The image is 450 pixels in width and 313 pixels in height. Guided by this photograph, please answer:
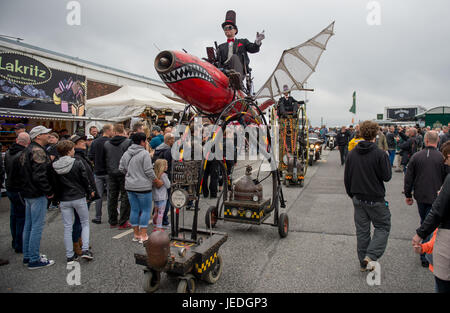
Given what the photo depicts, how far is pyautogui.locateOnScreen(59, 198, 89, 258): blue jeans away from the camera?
3859mm

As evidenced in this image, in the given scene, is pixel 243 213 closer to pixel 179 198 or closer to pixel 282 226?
pixel 282 226

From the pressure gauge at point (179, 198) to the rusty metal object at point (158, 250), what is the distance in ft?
2.04

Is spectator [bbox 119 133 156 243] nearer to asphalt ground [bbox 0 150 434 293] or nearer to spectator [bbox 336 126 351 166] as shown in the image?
asphalt ground [bbox 0 150 434 293]

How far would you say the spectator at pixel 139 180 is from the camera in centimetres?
448

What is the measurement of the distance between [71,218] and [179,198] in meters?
1.72

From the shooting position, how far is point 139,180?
449 cm

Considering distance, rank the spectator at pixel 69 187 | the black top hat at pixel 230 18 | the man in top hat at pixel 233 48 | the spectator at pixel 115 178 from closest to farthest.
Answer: the spectator at pixel 69 187, the man in top hat at pixel 233 48, the black top hat at pixel 230 18, the spectator at pixel 115 178

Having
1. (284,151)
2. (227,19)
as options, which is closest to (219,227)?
(227,19)

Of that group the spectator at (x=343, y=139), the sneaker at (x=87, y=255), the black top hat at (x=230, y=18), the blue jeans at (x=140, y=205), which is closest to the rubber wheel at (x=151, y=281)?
the sneaker at (x=87, y=255)

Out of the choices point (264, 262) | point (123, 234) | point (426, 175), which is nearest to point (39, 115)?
point (123, 234)

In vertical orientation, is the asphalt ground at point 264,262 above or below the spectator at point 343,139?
below

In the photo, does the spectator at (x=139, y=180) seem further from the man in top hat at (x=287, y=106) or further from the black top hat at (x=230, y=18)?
the man in top hat at (x=287, y=106)

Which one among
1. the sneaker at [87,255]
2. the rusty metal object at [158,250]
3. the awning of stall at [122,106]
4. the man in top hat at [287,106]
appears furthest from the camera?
the awning of stall at [122,106]

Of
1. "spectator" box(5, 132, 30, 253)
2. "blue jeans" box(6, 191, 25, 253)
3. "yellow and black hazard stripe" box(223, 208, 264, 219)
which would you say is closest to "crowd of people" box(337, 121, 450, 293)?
"yellow and black hazard stripe" box(223, 208, 264, 219)
